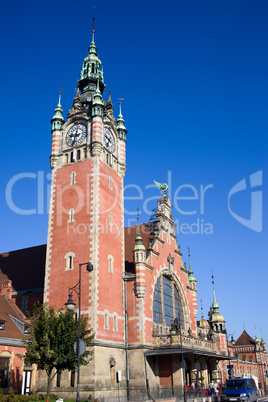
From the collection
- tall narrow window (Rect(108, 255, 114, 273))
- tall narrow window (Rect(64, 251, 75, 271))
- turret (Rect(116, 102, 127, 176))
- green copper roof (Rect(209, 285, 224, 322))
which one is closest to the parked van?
tall narrow window (Rect(108, 255, 114, 273))

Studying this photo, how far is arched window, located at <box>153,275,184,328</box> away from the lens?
129ft

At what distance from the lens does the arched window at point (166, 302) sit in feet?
129

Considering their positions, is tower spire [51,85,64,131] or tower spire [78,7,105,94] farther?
tower spire [78,7,105,94]

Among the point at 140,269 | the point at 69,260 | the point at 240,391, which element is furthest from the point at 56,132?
the point at 240,391

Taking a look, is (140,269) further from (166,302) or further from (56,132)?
(56,132)

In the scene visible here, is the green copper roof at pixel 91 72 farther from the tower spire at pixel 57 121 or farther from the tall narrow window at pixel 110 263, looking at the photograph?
the tall narrow window at pixel 110 263

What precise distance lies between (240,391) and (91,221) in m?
17.4

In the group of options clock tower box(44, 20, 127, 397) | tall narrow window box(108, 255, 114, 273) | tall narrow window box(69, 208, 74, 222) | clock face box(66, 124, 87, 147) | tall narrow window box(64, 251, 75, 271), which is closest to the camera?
clock tower box(44, 20, 127, 397)

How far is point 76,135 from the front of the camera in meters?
40.8

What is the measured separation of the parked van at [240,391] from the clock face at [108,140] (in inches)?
930

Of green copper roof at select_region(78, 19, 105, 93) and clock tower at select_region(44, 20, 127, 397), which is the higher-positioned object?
green copper roof at select_region(78, 19, 105, 93)

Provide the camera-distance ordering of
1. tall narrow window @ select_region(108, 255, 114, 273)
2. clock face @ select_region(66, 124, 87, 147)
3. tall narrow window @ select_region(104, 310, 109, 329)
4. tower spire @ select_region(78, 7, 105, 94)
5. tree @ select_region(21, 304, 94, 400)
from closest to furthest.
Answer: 1. tree @ select_region(21, 304, 94, 400)
2. tall narrow window @ select_region(104, 310, 109, 329)
3. tall narrow window @ select_region(108, 255, 114, 273)
4. clock face @ select_region(66, 124, 87, 147)
5. tower spire @ select_region(78, 7, 105, 94)

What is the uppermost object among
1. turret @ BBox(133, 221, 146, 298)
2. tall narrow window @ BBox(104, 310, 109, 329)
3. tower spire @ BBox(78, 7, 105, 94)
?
tower spire @ BBox(78, 7, 105, 94)

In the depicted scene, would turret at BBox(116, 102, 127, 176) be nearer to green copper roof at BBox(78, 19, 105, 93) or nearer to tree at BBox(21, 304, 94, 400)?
green copper roof at BBox(78, 19, 105, 93)
